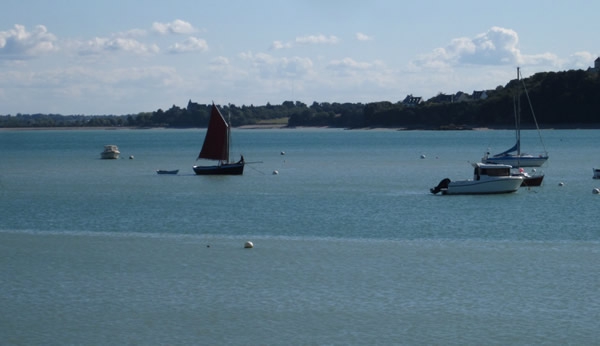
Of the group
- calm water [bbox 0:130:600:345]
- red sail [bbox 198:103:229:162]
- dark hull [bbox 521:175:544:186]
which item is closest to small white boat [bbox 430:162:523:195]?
calm water [bbox 0:130:600:345]

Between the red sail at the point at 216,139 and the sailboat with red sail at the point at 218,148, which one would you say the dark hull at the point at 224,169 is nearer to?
the sailboat with red sail at the point at 218,148

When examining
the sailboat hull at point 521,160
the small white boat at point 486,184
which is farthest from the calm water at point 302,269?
the sailboat hull at point 521,160

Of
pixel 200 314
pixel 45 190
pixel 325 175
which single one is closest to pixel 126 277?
pixel 200 314

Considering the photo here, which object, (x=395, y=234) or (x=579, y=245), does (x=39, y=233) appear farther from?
(x=579, y=245)

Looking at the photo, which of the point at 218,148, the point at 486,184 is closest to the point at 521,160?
the point at 218,148

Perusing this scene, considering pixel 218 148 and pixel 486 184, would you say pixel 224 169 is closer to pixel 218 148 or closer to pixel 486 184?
pixel 218 148

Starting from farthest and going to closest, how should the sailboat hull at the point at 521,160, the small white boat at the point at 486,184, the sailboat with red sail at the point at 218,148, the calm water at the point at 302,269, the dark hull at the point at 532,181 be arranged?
the sailboat hull at the point at 521,160
the sailboat with red sail at the point at 218,148
the dark hull at the point at 532,181
the small white boat at the point at 486,184
the calm water at the point at 302,269

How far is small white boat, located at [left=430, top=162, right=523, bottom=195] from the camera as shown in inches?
1937

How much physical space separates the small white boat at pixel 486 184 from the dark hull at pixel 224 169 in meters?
19.3

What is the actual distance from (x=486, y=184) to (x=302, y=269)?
23244mm

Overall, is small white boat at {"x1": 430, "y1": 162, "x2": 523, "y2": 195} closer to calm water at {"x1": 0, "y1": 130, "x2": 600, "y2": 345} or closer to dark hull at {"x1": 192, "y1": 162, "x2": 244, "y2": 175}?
calm water at {"x1": 0, "y1": 130, "x2": 600, "y2": 345}

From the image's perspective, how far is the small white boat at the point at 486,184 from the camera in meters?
49.2

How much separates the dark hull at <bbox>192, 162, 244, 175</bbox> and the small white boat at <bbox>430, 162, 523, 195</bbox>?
19317 mm

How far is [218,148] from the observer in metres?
66.9
